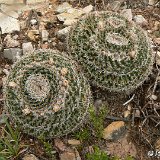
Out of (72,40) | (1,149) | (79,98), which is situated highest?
(72,40)

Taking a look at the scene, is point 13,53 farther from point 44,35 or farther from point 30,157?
point 30,157

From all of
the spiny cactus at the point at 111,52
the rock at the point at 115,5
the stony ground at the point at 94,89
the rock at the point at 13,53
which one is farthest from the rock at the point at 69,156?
the rock at the point at 115,5

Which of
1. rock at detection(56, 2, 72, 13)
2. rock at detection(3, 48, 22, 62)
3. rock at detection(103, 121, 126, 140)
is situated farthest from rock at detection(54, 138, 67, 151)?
rock at detection(56, 2, 72, 13)

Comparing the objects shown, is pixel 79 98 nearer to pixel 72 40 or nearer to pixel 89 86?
pixel 89 86

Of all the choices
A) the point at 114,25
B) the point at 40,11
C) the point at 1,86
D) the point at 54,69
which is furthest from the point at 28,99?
the point at 40,11

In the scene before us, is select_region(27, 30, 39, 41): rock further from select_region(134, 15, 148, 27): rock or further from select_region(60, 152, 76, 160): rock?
select_region(60, 152, 76, 160): rock

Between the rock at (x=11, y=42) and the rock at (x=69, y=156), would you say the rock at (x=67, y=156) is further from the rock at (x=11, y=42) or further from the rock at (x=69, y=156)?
the rock at (x=11, y=42)
